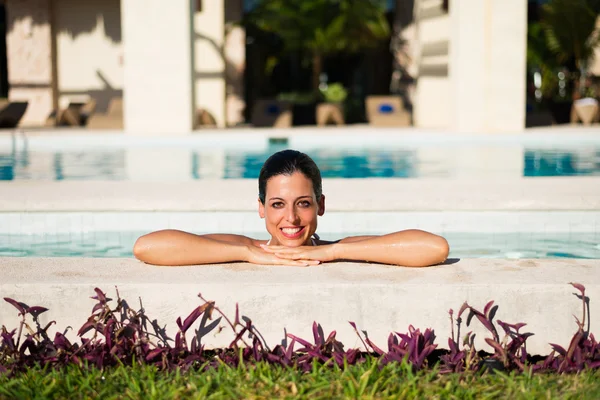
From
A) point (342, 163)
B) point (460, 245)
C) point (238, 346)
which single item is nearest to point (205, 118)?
point (342, 163)

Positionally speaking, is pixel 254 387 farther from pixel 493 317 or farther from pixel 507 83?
pixel 507 83

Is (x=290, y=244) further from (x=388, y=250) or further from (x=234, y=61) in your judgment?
(x=234, y=61)

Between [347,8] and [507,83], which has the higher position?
[347,8]

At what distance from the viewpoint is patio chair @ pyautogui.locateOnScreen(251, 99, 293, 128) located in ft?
52.9

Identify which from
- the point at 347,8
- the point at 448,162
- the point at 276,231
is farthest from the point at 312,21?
the point at 276,231

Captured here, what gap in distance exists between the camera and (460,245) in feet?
17.5

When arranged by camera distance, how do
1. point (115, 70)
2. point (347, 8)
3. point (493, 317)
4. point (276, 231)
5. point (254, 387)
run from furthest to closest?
1. point (115, 70)
2. point (347, 8)
3. point (276, 231)
4. point (493, 317)
5. point (254, 387)

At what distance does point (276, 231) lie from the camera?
3062 mm

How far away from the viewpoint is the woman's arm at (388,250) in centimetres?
288

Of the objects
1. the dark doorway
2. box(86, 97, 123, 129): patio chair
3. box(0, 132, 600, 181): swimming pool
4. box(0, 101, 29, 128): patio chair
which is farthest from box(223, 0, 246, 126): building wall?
the dark doorway

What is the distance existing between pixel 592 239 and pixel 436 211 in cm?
107

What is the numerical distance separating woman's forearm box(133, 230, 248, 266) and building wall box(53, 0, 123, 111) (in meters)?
17.6

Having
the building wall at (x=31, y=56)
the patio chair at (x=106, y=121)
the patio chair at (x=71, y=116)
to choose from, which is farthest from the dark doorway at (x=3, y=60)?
the patio chair at (x=106, y=121)

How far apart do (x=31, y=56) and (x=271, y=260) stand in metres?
18.3
